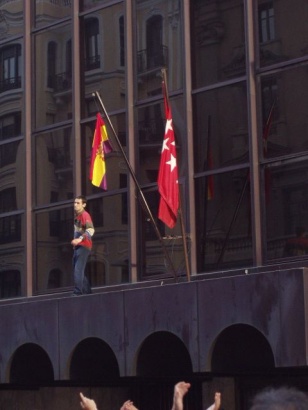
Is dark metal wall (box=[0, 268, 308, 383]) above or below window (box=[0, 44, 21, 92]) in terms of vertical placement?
below

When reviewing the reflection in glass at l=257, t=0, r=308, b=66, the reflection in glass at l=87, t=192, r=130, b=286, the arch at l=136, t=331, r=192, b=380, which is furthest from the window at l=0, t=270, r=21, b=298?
the reflection in glass at l=257, t=0, r=308, b=66

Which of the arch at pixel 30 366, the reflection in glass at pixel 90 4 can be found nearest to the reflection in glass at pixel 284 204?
the arch at pixel 30 366

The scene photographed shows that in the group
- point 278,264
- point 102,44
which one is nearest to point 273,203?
point 278,264

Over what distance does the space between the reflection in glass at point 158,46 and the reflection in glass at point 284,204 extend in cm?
271

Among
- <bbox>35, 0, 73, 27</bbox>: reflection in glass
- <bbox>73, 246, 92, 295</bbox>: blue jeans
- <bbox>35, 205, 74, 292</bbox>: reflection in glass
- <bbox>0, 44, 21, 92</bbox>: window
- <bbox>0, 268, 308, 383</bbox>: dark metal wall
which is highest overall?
<bbox>35, 0, 73, 27</bbox>: reflection in glass

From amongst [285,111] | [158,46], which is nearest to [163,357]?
[285,111]

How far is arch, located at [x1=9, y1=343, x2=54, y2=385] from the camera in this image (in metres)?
18.4

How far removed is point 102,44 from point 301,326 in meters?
7.52

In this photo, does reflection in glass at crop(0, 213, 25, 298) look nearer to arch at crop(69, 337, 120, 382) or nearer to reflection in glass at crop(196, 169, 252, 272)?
arch at crop(69, 337, 120, 382)

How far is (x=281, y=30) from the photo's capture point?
15953 mm

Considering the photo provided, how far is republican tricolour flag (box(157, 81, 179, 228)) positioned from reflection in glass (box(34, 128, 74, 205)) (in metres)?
3.32

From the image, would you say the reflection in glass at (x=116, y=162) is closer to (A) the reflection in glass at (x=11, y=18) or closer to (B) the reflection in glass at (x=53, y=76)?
(B) the reflection in glass at (x=53, y=76)

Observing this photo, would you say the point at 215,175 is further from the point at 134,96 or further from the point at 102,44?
the point at 102,44

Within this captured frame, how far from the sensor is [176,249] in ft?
55.6
